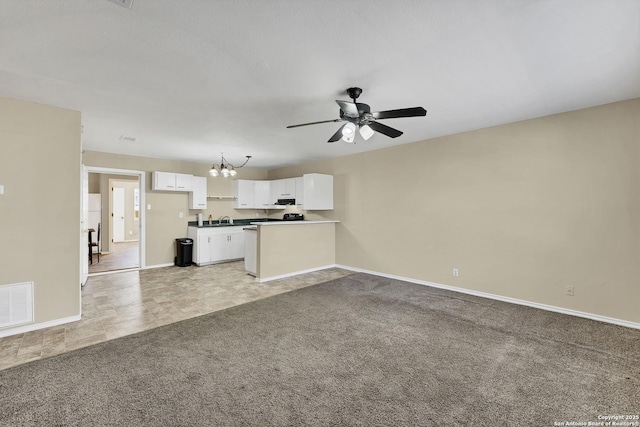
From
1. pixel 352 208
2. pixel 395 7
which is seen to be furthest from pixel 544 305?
pixel 395 7

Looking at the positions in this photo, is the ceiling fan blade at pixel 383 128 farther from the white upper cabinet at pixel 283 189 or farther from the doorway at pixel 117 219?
the doorway at pixel 117 219

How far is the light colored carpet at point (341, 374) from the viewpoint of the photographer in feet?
5.83

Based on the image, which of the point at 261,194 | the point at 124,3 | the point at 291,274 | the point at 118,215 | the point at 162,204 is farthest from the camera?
the point at 118,215

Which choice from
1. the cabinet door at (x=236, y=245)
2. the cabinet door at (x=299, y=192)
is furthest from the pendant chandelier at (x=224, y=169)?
the cabinet door at (x=236, y=245)

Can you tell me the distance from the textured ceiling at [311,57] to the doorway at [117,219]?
3131 mm

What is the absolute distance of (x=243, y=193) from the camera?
741cm

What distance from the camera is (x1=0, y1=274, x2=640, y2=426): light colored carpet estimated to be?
1776mm

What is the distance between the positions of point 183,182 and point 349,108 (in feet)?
17.2

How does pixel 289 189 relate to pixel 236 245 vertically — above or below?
above

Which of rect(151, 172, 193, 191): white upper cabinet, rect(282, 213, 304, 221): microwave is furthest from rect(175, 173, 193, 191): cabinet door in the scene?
rect(282, 213, 304, 221): microwave

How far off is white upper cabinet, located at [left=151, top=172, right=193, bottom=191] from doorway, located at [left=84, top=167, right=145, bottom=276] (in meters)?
0.32

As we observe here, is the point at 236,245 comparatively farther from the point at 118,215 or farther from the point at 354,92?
the point at 118,215

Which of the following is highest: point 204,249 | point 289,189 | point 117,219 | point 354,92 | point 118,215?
point 354,92

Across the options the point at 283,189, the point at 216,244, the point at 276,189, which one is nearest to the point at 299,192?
the point at 283,189
